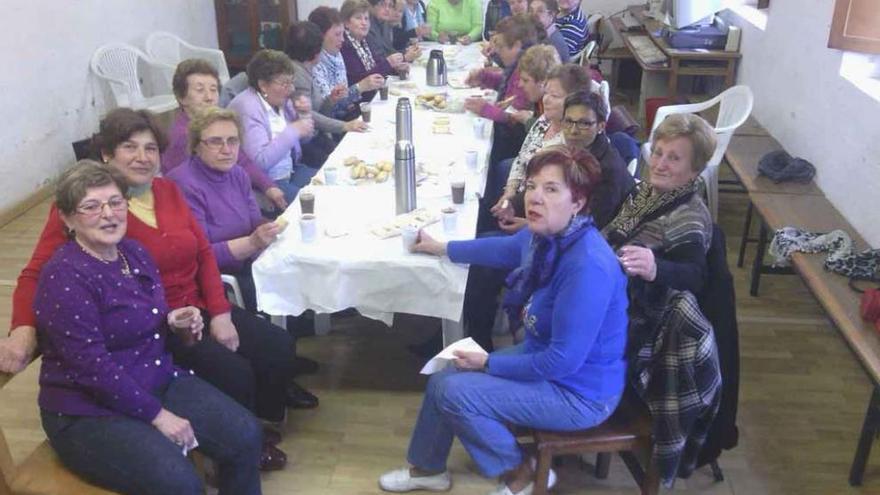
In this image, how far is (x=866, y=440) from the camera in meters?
2.39

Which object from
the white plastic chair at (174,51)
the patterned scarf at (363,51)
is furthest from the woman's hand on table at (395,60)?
the white plastic chair at (174,51)

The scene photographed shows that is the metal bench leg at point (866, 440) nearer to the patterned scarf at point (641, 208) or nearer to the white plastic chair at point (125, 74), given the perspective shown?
the patterned scarf at point (641, 208)

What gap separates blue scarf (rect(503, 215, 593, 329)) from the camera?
6.45 feet

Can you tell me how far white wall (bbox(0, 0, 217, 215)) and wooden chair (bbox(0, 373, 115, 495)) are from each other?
3.10 m

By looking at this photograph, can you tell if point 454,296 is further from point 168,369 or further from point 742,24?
point 742,24

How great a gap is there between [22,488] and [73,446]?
145 mm

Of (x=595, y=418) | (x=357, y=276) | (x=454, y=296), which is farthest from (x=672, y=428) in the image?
(x=357, y=276)

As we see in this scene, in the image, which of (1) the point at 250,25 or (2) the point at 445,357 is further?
(1) the point at 250,25

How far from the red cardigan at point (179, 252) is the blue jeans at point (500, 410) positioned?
0.81 m

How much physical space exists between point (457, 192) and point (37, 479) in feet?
5.15

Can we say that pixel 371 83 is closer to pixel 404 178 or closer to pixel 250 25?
pixel 404 178

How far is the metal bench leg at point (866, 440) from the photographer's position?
2330 millimetres

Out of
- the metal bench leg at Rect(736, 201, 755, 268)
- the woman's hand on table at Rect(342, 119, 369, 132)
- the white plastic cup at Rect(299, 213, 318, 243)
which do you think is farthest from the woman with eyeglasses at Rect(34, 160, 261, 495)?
the metal bench leg at Rect(736, 201, 755, 268)

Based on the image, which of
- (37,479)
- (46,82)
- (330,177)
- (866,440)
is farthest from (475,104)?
(46,82)
